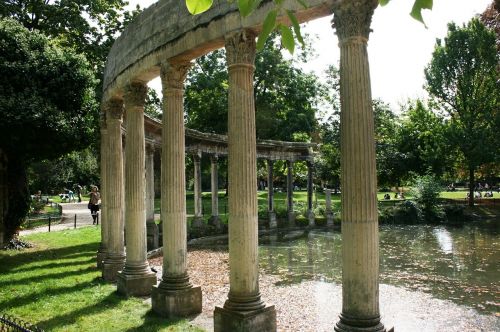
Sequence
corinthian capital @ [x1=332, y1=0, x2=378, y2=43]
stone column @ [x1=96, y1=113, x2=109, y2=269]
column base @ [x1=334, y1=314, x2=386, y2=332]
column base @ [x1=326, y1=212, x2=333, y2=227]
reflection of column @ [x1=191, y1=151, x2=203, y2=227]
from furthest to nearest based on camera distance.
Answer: column base @ [x1=326, y1=212, x2=333, y2=227]
reflection of column @ [x1=191, y1=151, x2=203, y2=227]
stone column @ [x1=96, y1=113, x2=109, y2=269]
corinthian capital @ [x1=332, y1=0, x2=378, y2=43]
column base @ [x1=334, y1=314, x2=386, y2=332]

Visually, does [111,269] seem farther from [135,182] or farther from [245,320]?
[245,320]

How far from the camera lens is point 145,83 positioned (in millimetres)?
14289

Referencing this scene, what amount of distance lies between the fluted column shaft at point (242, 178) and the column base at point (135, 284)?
498 cm

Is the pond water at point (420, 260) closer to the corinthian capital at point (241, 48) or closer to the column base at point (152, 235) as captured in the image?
the column base at point (152, 235)

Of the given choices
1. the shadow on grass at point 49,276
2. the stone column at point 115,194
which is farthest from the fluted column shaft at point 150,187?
the stone column at point 115,194

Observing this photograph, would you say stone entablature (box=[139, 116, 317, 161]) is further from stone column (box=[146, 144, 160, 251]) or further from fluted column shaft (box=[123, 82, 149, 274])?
fluted column shaft (box=[123, 82, 149, 274])

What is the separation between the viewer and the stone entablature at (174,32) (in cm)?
949

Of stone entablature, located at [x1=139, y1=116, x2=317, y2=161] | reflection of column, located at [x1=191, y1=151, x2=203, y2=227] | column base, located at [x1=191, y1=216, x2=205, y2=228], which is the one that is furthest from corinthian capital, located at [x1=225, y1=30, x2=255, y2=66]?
reflection of column, located at [x1=191, y1=151, x2=203, y2=227]

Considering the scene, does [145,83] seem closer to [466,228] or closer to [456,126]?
[466,228]

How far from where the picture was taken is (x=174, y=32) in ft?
38.3

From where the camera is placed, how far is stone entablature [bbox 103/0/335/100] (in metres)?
9.49

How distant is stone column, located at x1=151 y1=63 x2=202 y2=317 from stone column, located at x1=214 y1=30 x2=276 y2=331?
2.21 meters

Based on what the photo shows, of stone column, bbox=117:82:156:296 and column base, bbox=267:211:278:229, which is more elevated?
stone column, bbox=117:82:156:296

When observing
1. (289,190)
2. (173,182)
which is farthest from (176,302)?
(289,190)
